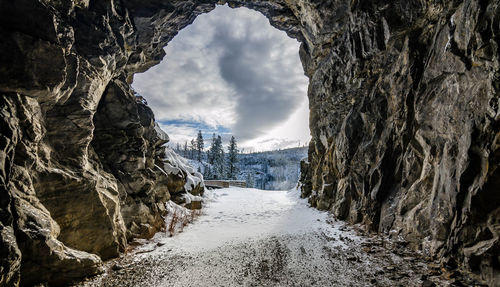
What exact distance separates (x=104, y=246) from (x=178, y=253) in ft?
8.00

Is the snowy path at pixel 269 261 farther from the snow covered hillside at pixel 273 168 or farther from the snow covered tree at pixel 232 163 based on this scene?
the snow covered hillside at pixel 273 168

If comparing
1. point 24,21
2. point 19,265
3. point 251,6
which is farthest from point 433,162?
point 251,6

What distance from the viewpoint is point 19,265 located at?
13.2 ft

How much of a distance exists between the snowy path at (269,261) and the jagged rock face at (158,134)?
0.87m

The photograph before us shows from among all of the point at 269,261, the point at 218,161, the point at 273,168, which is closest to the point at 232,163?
the point at 218,161

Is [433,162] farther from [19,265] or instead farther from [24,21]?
[24,21]

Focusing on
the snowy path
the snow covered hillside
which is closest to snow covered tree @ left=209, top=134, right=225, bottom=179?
the snow covered hillside

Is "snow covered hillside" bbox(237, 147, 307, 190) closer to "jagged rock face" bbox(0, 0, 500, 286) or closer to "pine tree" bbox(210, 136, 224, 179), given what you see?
"pine tree" bbox(210, 136, 224, 179)

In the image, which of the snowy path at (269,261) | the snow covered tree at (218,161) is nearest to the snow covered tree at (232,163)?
the snow covered tree at (218,161)

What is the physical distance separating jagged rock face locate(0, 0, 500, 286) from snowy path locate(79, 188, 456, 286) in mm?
867

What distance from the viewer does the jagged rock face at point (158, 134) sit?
4527 millimetres

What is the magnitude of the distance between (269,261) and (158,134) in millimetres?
11356

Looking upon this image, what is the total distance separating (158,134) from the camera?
1427cm

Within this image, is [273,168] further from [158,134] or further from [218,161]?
[158,134]
